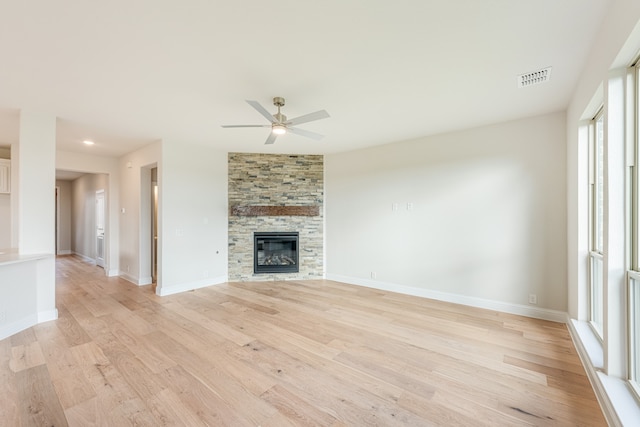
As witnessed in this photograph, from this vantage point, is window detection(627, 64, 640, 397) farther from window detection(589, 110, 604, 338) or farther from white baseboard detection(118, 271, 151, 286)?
white baseboard detection(118, 271, 151, 286)

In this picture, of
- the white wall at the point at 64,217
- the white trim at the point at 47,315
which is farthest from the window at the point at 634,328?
the white wall at the point at 64,217

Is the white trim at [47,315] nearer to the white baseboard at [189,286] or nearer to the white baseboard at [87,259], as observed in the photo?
the white baseboard at [189,286]

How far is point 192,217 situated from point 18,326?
2.48 meters

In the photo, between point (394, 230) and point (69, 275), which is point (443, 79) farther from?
point (69, 275)

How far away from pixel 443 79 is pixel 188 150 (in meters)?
4.27

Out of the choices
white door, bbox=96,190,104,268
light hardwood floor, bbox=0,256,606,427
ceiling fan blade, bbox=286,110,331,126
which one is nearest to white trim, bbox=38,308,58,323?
light hardwood floor, bbox=0,256,606,427

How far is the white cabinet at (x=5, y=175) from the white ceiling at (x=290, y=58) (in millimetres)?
1796

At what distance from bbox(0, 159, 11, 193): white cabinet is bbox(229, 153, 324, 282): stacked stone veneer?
3869 millimetres

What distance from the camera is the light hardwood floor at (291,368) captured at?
180 centimetres

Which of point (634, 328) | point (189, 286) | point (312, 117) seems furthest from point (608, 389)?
point (189, 286)

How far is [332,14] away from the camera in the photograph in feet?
5.58

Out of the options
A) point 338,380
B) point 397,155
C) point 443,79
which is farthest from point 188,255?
point 443,79

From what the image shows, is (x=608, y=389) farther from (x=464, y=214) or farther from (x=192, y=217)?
(x=192, y=217)

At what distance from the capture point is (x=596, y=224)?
2.69m
